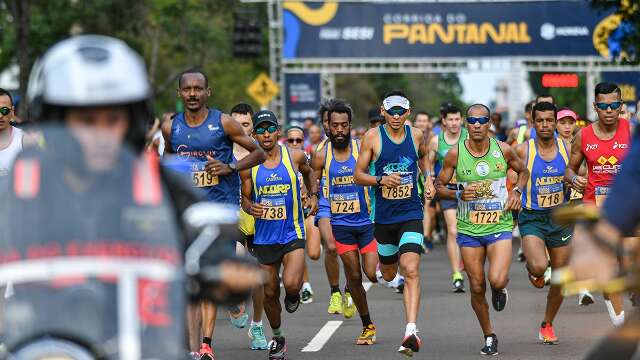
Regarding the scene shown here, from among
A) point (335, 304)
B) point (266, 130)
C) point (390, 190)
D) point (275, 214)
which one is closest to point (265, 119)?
point (266, 130)

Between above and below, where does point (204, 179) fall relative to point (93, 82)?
below

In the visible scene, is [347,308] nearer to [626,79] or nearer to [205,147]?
[205,147]

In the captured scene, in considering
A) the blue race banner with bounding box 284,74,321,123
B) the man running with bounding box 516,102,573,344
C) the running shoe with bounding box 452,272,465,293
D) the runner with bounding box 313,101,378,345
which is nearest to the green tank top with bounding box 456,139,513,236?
the man running with bounding box 516,102,573,344

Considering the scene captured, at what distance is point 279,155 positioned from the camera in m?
13.7

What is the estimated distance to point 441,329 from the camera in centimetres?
1461

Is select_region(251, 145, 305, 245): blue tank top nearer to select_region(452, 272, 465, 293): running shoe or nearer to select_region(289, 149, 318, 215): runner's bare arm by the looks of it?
select_region(289, 149, 318, 215): runner's bare arm

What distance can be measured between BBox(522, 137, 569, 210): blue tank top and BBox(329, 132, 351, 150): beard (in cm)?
178

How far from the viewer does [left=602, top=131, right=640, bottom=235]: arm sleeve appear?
522 cm

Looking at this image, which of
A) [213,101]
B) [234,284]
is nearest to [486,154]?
[234,284]

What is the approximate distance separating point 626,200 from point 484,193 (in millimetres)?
7945

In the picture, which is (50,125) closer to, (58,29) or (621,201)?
(621,201)

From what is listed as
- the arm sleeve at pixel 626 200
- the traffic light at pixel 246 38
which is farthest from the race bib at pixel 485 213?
the traffic light at pixel 246 38

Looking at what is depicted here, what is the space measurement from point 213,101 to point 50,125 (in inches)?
2644

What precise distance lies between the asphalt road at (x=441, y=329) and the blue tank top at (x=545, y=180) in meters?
1.12
